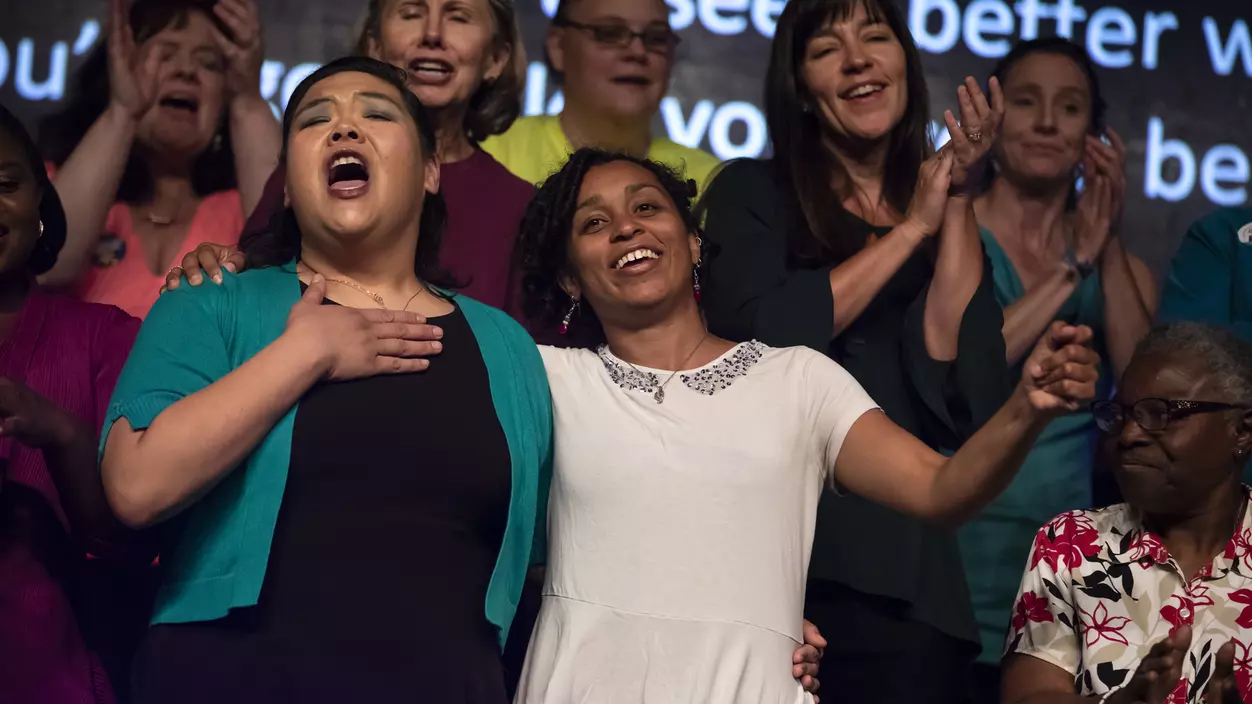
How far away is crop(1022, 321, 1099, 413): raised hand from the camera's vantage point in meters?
1.79

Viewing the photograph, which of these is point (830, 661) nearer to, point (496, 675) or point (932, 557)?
point (932, 557)

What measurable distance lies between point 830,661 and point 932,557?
0.81 ft

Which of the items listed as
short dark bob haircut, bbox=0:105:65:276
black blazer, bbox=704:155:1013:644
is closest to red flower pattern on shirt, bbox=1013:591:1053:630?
black blazer, bbox=704:155:1013:644

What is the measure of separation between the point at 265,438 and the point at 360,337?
0.58 feet

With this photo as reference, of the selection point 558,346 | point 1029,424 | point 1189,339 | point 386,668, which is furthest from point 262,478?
point 1189,339

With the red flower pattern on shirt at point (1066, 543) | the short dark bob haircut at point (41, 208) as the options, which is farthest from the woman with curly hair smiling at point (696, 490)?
the short dark bob haircut at point (41, 208)

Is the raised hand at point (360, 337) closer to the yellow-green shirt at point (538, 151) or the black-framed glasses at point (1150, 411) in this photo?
the black-framed glasses at point (1150, 411)

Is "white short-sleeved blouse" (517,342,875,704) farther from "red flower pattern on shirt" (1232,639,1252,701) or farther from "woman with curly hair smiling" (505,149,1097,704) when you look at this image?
"red flower pattern on shirt" (1232,639,1252,701)

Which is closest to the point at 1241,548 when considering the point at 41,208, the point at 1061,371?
the point at 1061,371

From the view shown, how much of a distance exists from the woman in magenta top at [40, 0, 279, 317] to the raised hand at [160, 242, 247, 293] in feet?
3.14

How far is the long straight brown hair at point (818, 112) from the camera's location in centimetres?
289

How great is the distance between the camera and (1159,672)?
201 centimetres

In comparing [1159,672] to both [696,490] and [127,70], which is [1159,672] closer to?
[696,490]

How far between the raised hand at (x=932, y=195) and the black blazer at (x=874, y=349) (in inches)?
5.2
